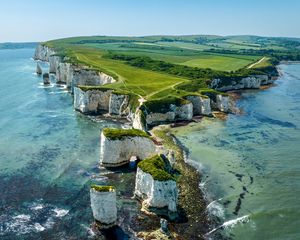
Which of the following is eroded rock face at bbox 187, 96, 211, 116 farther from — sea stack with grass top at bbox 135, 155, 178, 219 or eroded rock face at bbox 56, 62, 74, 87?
eroded rock face at bbox 56, 62, 74, 87

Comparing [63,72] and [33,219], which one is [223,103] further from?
[63,72]

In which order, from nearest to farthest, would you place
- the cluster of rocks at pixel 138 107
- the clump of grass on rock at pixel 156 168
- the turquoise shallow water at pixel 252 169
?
the turquoise shallow water at pixel 252 169 < the clump of grass on rock at pixel 156 168 < the cluster of rocks at pixel 138 107

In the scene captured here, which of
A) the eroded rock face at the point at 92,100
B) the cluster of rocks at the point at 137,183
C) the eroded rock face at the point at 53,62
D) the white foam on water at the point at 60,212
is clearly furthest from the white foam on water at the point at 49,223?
the eroded rock face at the point at 53,62

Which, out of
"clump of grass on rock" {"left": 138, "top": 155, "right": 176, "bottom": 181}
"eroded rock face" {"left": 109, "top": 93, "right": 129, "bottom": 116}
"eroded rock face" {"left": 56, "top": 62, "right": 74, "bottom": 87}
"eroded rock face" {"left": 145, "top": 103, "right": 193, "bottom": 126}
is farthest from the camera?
"eroded rock face" {"left": 56, "top": 62, "right": 74, "bottom": 87}

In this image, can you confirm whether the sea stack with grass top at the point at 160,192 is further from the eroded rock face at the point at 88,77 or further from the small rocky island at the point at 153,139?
the eroded rock face at the point at 88,77

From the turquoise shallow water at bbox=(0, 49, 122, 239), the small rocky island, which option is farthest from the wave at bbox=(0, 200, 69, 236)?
the small rocky island

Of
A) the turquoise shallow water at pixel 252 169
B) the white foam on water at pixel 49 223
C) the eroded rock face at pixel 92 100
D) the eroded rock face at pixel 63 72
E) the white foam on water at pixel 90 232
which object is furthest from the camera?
the eroded rock face at pixel 63 72
